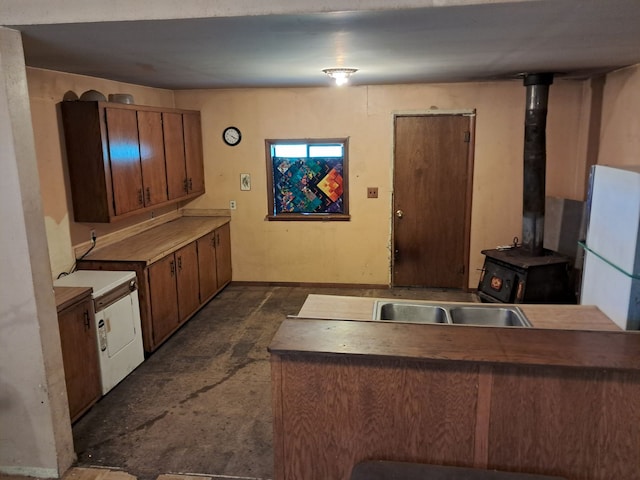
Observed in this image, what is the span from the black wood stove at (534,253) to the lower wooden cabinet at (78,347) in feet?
11.1

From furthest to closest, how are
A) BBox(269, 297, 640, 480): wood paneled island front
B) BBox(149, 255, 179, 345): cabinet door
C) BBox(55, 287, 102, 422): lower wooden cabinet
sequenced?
BBox(149, 255, 179, 345): cabinet door, BBox(55, 287, 102, 422): lower wooden cabinet, BBox(269, 297, 640, 480): wood paneled island front

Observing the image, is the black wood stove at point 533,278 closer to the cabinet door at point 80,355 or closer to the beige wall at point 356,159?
the beige wall at point 356,159

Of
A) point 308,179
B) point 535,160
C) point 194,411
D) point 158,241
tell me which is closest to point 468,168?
point 535,160

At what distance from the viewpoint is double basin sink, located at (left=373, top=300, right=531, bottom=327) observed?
2.59m

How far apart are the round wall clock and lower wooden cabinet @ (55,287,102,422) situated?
2.89 metres

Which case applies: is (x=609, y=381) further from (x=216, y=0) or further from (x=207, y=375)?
(x=207, y=375)

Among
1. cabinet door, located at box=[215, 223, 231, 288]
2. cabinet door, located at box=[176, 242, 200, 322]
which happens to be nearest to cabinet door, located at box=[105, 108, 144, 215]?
cabinet door, located at box=[176, 242, 200, 322]

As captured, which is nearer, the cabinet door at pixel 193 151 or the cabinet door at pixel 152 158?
the cabinet door at pixel 152 158

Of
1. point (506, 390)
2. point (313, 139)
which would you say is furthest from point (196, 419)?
point (313, 139)

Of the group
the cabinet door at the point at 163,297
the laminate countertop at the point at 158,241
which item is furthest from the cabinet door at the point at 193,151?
the cabinet door at the point at 163,297

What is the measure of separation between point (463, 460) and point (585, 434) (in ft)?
1.59

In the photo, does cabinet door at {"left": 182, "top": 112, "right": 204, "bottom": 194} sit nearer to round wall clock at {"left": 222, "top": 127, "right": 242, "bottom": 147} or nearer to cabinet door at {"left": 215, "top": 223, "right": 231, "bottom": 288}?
round wall clock at {"left": 222, "top": 127, "right": 242, "bottom": 147}

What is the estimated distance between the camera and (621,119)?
4238 mm

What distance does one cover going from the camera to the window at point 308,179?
220 inches
